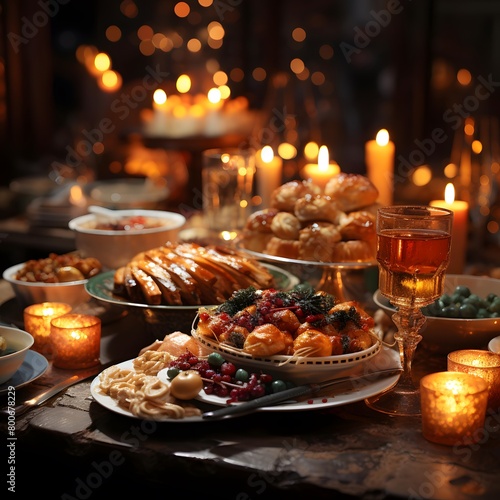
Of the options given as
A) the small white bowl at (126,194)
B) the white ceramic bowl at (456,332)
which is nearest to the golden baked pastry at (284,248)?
the white ceramic bowl at (456,332)

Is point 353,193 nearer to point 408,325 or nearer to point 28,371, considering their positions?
point 408,325

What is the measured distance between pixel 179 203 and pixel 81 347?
2315 millimetres

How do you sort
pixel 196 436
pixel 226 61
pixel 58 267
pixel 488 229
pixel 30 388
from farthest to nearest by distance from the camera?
pixel 226 61 → pixel 488 229 → pixel 58 267 → pixel 30 388 → pixel 196 436

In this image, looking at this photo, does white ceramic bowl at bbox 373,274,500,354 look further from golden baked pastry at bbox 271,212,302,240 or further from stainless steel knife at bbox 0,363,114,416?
stainless steel knife at bbox 0,363,114,416

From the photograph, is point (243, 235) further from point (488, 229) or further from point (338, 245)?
point (488, 229)

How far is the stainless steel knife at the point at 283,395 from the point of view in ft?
4.88

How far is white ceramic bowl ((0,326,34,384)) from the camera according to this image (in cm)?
166

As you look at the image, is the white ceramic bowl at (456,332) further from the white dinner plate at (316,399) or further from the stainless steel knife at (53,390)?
the stainless steel knife at (53,390)

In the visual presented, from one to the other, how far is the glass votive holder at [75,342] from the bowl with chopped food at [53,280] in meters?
0.28

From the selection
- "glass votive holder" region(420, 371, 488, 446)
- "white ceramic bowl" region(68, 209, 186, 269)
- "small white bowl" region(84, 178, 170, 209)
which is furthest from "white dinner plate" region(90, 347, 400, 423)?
"small white bowl" region(84, 178, 170, 209)

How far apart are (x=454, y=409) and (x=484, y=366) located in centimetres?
26

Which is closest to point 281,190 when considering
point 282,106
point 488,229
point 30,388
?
point 30,388

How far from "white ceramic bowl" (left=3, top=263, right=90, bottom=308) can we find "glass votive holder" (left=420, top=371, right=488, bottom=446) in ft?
3.63

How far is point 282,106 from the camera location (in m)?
4.37
